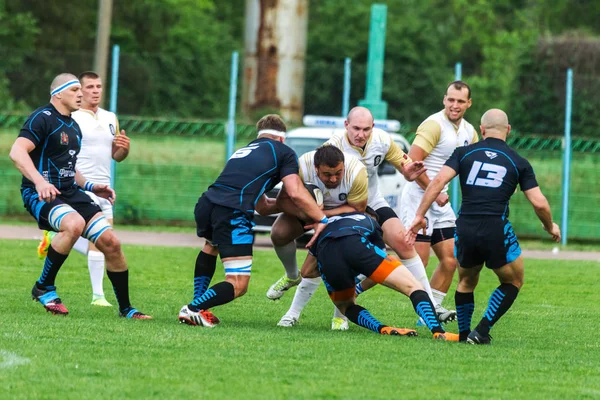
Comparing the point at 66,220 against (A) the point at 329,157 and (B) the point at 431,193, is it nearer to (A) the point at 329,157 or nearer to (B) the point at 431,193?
(A) the point at 329,157

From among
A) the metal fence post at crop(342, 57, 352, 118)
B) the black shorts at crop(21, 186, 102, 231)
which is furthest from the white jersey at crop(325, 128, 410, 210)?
the metal fence post at crop(342, 57, 352, 118)

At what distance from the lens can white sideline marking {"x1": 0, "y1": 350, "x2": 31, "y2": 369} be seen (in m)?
7.19

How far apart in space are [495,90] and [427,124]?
121ft

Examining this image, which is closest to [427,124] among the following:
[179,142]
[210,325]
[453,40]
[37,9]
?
[210,325]

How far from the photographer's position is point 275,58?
2580cm

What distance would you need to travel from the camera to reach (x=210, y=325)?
30.3 ft

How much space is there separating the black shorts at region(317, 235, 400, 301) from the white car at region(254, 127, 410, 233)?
9.50 meters

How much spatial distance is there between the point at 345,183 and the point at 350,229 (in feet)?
1.46

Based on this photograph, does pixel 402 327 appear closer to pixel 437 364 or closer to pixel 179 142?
pixel 437 364

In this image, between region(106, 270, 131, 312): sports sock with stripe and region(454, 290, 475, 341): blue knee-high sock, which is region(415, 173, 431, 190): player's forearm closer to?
region(454, 290, 475, 341): blue knee-high sock

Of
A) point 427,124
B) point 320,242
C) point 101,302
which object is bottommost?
point 101,302

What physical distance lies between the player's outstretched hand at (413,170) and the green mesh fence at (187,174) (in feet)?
36.7

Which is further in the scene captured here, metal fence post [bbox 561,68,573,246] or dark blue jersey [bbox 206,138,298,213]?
metal fence post [bbox 561,68,573,246]

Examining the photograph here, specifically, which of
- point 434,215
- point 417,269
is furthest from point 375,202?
point 434,215
